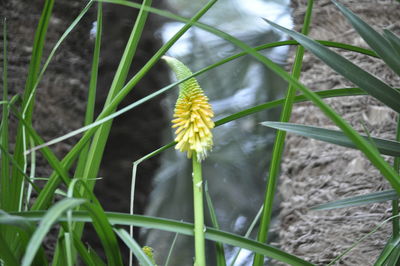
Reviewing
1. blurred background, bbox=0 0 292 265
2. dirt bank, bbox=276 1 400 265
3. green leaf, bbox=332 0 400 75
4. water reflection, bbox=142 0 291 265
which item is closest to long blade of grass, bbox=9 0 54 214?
green leaf, bbox=332 0 400 75

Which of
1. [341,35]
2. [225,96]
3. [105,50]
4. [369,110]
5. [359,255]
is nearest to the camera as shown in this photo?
[359,255]

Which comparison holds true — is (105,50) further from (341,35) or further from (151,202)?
(341,35)

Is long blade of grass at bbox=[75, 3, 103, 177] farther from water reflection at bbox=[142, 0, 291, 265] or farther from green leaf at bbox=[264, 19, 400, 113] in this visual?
water reflection at bbox=[142, 0, 291, 265]

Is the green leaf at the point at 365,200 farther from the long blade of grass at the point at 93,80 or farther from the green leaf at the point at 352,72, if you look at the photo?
the long blade of grass at the point at 93,80

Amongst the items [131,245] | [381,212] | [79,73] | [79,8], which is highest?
[79,8]

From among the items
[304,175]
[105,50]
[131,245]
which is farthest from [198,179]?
[105,50]

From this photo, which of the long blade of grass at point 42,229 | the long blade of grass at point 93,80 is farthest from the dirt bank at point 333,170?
the long blade of grass at point 42,229
